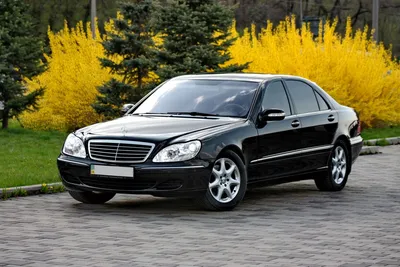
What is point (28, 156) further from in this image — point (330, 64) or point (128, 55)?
point (330, 64)

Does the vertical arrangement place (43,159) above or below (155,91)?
below

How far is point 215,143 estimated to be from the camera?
464 inches

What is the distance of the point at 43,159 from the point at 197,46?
6.17 metres

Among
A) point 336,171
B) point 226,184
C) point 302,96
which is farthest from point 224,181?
point 336,171

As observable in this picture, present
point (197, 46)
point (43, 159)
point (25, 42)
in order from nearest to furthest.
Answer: point (43, 159), point (197, 46), point (25, 42)

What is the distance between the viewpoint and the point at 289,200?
13.2 metres

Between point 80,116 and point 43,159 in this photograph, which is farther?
point 80,116

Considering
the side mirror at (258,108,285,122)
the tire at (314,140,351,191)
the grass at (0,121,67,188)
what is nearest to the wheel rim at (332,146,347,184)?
the tire at (314,140,351,191)

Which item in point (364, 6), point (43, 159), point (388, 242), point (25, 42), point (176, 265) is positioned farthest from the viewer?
point (364, 6)

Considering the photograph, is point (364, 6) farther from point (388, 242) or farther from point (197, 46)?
point (388, 242)

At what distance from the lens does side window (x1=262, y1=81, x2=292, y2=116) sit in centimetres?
1306

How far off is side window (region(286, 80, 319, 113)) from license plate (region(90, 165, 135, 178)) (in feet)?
9.26

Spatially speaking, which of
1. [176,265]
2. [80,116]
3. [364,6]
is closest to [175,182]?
[176,265]

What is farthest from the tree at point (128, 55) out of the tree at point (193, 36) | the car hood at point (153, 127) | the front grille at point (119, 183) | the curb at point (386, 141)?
the front grille at point (119, 183)
